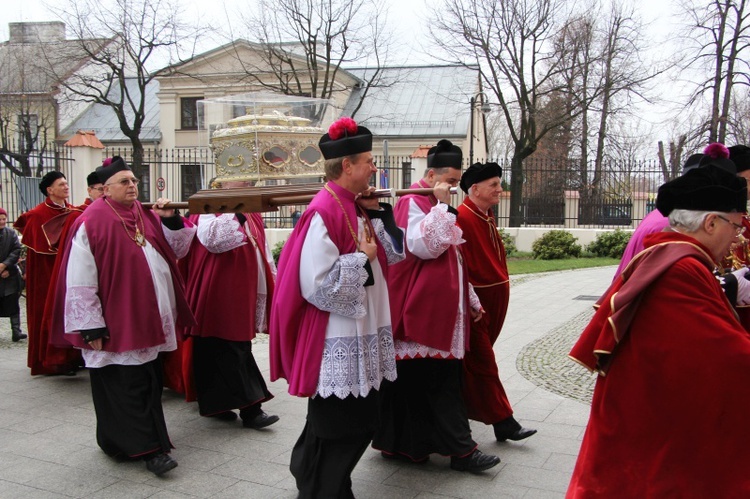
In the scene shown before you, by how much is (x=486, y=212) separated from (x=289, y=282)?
201 centimetres

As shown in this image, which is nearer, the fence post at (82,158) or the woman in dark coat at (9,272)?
the woman in dark coat at (9,272)

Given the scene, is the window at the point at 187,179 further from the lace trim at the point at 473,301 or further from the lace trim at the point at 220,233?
the lace trim at the point at 473,301

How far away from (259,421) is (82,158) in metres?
10.6

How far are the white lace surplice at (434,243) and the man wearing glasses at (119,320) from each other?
166cm

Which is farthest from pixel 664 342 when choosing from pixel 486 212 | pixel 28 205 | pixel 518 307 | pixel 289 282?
pixel 28 205

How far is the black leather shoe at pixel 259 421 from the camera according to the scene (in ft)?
18.4

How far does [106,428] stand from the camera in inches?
191

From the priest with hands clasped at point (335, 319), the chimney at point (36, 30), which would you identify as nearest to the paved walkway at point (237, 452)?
the priest with hands clasped at point (335, 319)

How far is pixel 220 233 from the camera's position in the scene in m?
5.36

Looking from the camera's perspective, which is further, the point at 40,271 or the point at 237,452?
the point at 40,271

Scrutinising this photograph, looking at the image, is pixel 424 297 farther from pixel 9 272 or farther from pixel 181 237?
pixel 9 272

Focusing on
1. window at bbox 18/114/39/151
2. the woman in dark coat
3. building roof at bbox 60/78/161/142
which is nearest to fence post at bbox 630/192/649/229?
the woman in dark coat

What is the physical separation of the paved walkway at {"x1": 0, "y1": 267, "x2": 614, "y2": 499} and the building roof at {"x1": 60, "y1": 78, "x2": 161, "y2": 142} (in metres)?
30.4

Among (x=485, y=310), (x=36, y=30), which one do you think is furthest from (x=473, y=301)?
(x=36, y=30)
